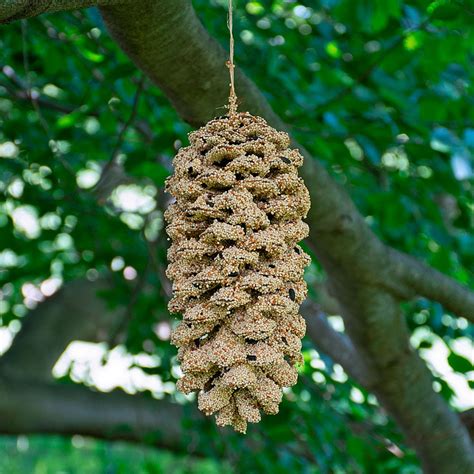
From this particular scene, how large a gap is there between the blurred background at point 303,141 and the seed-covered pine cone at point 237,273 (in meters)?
0.94

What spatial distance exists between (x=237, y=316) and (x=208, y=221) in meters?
0.13

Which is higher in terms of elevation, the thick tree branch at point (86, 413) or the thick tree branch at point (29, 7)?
the thick tree branch at point (29, 7)

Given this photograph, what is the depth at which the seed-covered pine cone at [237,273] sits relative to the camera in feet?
3.22

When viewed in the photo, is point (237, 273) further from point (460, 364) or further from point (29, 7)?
point (460, 364)

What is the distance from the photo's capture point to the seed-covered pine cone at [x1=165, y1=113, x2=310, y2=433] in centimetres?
98

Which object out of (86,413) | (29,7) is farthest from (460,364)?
(86,413)

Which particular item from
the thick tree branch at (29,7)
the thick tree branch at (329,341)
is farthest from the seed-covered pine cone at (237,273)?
the thick tree branch at (329,341)

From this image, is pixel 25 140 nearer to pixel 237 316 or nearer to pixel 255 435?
pixel 255 435

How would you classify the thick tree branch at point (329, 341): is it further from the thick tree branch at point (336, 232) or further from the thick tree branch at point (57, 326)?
the thick tree branch at point (57, 326)

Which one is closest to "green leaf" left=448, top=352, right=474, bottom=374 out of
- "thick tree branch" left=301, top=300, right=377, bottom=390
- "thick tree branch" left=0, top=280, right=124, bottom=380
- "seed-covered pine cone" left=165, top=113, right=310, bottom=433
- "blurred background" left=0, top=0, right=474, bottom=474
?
"blurred background" left=0, top=0, right=474, bottom=474

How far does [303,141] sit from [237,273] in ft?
5.11

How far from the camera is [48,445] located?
23.4 feet

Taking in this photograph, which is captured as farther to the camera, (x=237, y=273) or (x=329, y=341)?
(x=329, y=341)

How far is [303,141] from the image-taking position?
2510 mm
